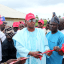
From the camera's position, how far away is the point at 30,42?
2098 millimetres

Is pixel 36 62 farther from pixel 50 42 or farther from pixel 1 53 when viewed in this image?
pixel 1 53

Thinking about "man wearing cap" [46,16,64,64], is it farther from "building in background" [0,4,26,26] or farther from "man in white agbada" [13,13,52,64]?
"building in background" [0,4,26,26]

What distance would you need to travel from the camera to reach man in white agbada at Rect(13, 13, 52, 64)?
6.59 feet

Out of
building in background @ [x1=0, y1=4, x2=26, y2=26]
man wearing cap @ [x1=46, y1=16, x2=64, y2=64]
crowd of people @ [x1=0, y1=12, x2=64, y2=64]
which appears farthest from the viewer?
building in background @ [x1=0, y1=4, x2=26, y2=26]

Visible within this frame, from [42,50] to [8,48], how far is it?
1094mm

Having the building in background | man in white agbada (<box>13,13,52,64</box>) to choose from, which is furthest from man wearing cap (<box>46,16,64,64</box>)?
the building in background

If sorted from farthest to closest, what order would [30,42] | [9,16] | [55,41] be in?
1. [9,16]
2. [55,41]
3. [30,42]

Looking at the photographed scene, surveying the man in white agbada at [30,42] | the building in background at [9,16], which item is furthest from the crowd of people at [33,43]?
the building in background at [9,16]

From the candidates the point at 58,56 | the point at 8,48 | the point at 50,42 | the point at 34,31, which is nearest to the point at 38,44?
the point at 34,31

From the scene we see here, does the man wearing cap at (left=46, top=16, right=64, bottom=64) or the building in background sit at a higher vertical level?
the building in background

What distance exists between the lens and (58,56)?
2.42 metres

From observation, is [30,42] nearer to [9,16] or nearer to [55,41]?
[55,41]

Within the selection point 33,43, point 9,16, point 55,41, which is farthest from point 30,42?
point 9,16

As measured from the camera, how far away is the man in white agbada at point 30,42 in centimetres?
201
